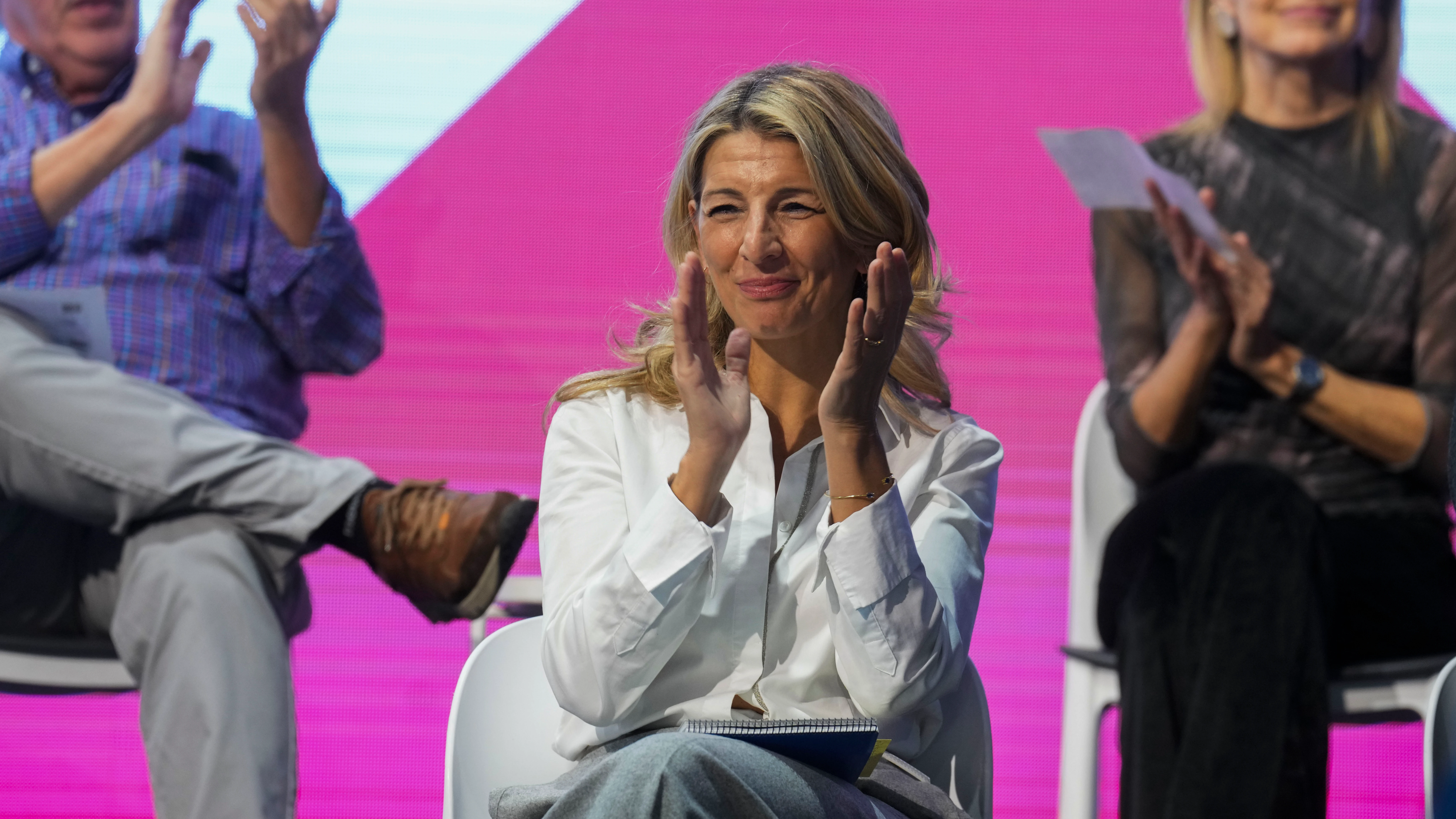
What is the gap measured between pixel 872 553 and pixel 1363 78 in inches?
66.9

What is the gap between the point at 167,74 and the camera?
8.05ft

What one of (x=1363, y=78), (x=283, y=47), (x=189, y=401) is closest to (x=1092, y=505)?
(x=1363, y=78)

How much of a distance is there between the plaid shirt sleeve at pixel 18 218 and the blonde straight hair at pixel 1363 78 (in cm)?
201

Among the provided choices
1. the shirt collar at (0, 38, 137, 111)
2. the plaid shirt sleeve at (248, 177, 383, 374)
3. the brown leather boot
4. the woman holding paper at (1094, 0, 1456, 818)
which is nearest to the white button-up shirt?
the brown leather boot

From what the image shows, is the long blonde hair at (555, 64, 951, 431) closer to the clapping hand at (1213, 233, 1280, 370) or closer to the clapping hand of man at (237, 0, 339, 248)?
the clapping hand at (1213, 233, 1280, 370)

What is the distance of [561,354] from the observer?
283 cm

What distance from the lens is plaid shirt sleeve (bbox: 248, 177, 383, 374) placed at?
2420 mm

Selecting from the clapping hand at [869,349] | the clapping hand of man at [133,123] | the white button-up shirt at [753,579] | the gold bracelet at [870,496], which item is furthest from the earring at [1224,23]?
the clapping hand of man at [133,123]

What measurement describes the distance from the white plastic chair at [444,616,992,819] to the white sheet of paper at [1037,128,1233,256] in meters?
1.09

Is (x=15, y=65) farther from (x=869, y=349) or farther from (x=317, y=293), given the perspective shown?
(x=869, y=349)

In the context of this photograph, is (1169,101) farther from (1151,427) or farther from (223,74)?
(223,74)

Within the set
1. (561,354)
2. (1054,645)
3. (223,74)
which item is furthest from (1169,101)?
(223,74)

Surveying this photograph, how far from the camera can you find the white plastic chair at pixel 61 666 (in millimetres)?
2068

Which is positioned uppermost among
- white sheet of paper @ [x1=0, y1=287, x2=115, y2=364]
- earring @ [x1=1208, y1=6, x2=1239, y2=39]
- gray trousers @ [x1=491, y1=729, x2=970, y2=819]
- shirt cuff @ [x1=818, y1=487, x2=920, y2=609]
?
earring @ [x1=1208, y1=6, x2=1239, y2=39]
